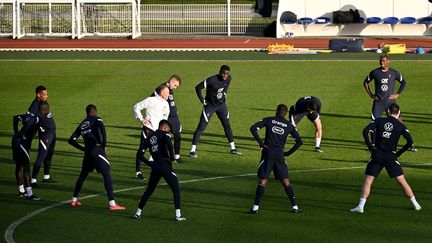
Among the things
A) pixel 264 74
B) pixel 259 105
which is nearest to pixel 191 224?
pixel 259 105

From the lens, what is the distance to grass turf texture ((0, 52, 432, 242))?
2139 cm

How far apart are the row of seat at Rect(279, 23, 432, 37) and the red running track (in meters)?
1.78

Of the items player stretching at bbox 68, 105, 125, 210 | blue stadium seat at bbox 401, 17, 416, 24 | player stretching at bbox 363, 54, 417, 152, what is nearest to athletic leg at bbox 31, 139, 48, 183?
player stretching at bbox 68, 105, 125, 210

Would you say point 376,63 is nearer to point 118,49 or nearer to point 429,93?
point 429,93

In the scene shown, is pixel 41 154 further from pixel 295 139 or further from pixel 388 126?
pixel 388 126

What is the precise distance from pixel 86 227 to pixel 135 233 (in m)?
1.12

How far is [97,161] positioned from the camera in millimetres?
22656

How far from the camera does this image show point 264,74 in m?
45.9

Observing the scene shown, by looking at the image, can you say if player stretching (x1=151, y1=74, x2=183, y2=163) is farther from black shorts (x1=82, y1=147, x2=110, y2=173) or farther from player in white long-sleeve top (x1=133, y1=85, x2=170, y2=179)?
black shorts (x1=82, y1=147, x2=110, y2=173)

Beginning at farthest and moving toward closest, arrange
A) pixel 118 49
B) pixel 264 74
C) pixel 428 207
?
pixel 118 49
pixel 264 74
pixel 428 207

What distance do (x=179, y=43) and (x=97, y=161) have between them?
37.2 m

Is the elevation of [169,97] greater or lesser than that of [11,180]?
greater

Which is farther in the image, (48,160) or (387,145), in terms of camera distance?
(48,160)

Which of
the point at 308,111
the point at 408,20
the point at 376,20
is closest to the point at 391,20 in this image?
the point at 376,20
